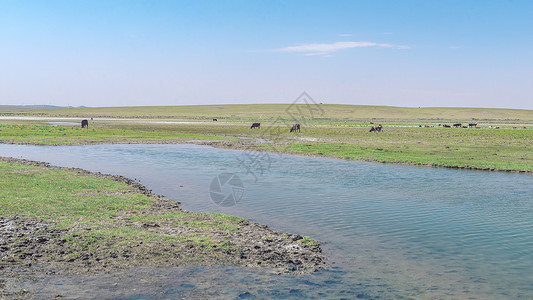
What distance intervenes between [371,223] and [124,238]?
850 centimetres

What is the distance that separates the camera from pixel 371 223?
15516 millimetres

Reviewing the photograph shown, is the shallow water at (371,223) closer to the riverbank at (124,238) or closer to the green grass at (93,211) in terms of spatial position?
the riverbank at (124,238)

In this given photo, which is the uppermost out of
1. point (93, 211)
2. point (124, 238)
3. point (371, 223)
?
point (93, 211)

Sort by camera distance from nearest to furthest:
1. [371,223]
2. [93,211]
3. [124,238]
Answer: [124,238]
[93,211]
[371,223]

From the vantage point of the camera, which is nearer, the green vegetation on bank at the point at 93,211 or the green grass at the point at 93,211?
the green vegetation on bank at the point at 93,211

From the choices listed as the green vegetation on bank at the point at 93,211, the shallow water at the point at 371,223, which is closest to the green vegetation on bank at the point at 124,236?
the green vegetation on bank at the point at 93,211

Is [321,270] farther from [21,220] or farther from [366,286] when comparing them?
[21,220]

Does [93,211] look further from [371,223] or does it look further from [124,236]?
[371,223]

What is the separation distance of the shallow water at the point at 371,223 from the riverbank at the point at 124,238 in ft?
2.49

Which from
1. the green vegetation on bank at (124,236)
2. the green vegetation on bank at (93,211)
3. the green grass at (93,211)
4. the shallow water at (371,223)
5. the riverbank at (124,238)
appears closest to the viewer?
the shallow water at (371,223)

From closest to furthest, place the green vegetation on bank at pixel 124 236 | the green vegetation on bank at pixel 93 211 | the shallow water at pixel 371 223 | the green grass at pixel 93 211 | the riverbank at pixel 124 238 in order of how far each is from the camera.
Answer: the shallow water at pixel 371 223 → the riverbank at pixel 124 238 → the green vegetation on bank at pixel 124 236 → the green vegetation on bank at pixel 93 211 → the green grass at pixel 93 211

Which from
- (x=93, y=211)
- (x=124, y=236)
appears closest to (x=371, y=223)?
(x=124, y=236)

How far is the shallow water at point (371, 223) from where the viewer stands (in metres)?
9.78

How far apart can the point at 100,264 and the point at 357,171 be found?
68.5ft
